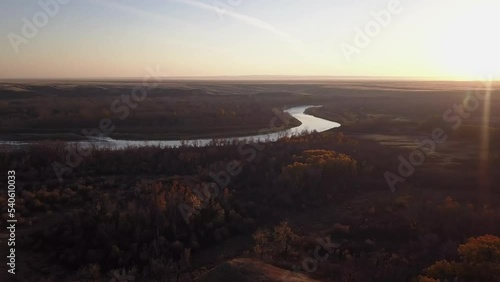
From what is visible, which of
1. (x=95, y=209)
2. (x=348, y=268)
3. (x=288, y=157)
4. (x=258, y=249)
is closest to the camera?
(x=348, y=268)

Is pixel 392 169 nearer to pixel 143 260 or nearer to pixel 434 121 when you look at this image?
pixel 143 260

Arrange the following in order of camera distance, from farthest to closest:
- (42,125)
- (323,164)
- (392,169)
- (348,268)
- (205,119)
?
(205,119) < (42,125) < (392,169) < (323,164) < (348,268)

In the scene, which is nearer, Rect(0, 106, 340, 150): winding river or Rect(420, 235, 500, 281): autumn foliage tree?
Rect(420, 235, 500, 281): autumn foliage tree

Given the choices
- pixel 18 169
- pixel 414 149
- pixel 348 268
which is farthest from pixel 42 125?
pixel 348 268

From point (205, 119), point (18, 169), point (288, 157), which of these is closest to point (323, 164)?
point (288, 157)

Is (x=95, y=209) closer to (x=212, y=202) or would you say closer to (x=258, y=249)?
(x=212, y=202)

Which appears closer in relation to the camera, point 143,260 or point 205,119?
point 143,260

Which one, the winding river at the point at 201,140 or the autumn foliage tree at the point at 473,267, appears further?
the winding river at the point at 201,140

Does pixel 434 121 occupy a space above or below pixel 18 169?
above

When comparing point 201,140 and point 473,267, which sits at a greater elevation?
point 473,267

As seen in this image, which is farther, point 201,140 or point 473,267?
point 201,140
